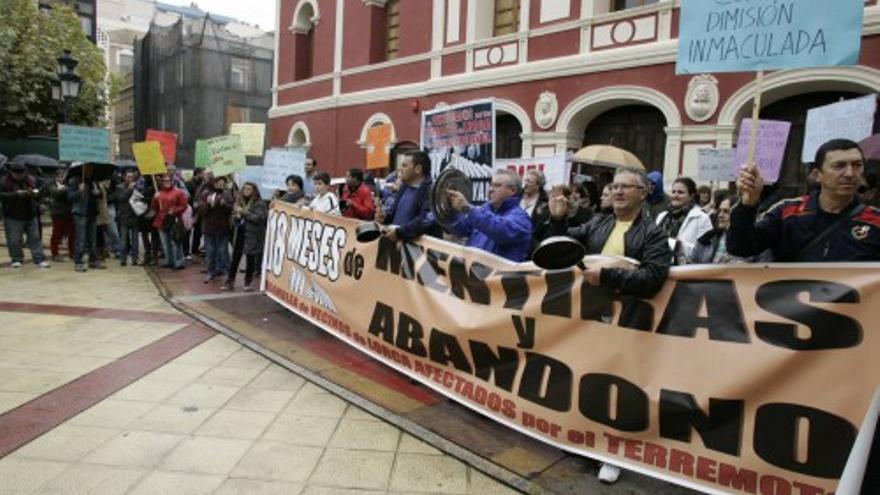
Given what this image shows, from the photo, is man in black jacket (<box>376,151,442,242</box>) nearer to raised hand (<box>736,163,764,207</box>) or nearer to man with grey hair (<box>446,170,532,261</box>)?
man with grey hair (<box>446,170,532,261</box>)

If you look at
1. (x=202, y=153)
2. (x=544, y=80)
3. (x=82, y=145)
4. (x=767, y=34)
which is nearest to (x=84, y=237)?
(x=82, y=145)

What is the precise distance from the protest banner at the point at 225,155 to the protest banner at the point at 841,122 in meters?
7.43

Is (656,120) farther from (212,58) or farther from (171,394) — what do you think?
(212,58)

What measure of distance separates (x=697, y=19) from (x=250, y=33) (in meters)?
63.7

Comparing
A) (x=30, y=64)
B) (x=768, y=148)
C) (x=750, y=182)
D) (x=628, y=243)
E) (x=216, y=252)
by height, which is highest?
(x=30, y=64)

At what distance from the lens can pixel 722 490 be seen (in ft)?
9.85

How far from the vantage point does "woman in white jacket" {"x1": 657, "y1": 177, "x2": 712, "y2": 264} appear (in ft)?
17.5

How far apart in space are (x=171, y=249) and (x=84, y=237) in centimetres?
135

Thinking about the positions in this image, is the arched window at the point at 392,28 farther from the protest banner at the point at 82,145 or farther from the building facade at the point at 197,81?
the building facade at the point at 197,81

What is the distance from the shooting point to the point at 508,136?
14867 mm

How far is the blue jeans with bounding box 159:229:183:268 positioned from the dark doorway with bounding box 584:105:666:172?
27.2 ft

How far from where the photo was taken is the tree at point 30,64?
68.2ft

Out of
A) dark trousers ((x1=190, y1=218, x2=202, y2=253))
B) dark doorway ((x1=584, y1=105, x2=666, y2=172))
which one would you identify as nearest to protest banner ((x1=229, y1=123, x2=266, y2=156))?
dark trousers ((x1=190, y1=218, x2=202, y2=253))

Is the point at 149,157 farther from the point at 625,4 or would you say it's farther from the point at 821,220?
the point at 821,220
